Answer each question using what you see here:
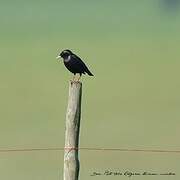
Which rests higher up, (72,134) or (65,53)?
(65,53)

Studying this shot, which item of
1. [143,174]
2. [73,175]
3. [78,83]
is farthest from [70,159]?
[143,174]

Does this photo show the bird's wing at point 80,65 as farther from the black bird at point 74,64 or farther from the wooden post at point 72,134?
the wooden post at point 72,134

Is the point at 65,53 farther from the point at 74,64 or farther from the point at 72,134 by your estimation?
the point at 72,134

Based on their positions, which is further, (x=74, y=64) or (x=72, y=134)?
(x=74, y=64)

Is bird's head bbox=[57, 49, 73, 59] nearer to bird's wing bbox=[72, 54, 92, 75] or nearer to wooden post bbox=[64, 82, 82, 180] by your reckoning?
bird's wing bbox=[72, 54, 92, 75]

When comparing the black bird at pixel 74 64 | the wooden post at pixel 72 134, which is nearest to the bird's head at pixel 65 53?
the black bird at pixel 74 64

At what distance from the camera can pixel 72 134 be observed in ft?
20.9

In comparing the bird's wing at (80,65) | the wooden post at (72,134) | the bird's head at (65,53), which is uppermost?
the bird's head at (65,53)

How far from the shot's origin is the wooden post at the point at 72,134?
20.9 ft

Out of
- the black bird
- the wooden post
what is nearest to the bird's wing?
the black bird

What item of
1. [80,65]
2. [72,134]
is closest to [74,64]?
[80,65]

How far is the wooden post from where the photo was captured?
6359mm

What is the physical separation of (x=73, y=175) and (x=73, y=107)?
57 centimetres

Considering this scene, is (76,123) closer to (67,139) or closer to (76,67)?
(67,139)
